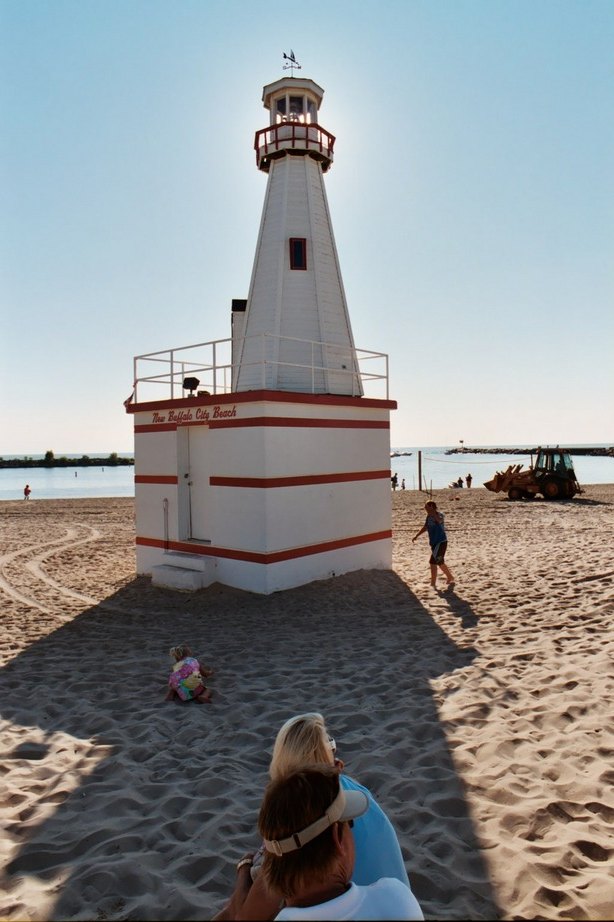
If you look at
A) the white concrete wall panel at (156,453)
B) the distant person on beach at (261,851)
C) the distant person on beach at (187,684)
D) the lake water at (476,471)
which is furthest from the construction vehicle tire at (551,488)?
the distant person on beach at (261,851)

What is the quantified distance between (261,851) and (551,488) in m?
25.8

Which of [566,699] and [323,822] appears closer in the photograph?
[323,822]

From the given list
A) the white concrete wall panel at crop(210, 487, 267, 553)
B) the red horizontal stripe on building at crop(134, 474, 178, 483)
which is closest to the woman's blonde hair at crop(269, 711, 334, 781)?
the white concrete wall panel at crop(210, 487, 267, 553)

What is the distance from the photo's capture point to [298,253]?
13602mm

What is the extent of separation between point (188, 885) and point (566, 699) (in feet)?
12.9

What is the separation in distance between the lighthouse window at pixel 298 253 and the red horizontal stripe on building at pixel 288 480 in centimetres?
500

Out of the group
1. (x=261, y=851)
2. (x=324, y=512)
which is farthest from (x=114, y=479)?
(x=261, y=851)

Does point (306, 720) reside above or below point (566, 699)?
above

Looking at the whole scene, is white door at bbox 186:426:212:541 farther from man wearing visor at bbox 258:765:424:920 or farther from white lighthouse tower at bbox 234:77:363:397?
man wearing visor at bbox 258:765:424:920

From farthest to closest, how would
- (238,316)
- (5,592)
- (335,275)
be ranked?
(238,316) < (335,275) < (5,592)

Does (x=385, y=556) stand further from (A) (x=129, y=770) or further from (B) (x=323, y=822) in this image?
(B) (x=323, y=822)

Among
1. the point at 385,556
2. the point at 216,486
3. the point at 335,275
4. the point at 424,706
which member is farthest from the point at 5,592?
the point at 335,275

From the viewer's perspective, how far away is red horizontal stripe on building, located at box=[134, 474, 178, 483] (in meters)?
12.4

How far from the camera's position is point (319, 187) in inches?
562
